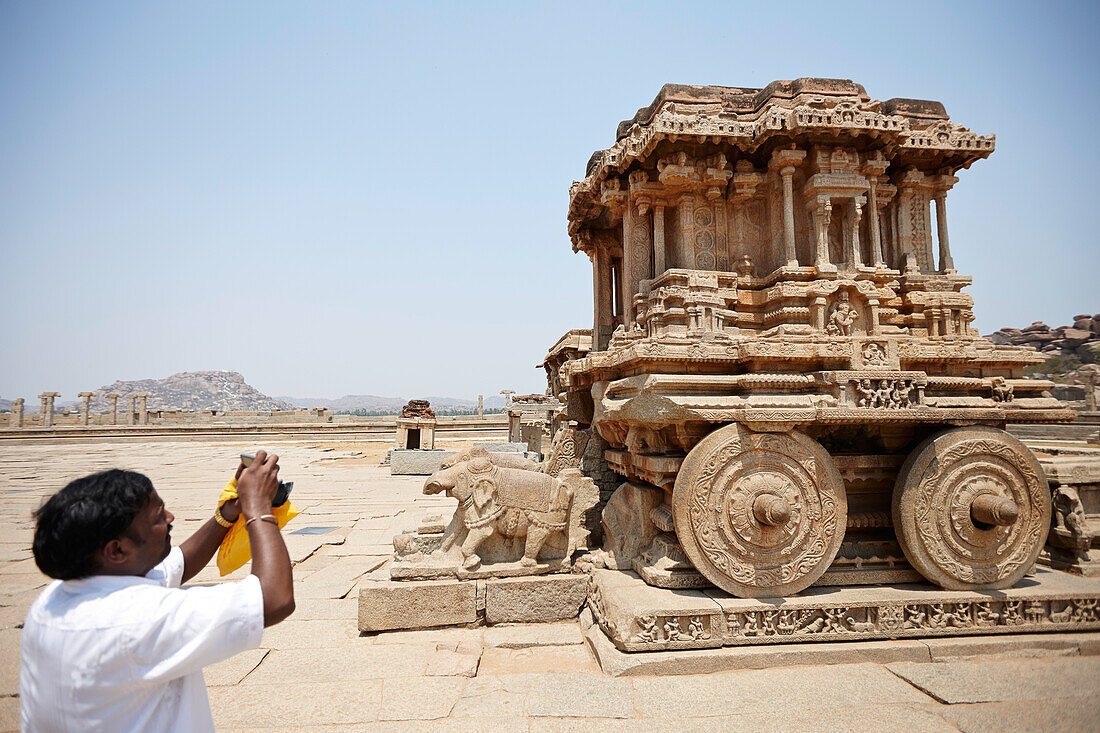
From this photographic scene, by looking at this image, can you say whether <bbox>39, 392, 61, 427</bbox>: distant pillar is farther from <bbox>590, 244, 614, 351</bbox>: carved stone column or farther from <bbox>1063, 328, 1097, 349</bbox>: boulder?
<bbox>1063, 328, 1097, 349</bbox>: boulder

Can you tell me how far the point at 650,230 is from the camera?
24.3 ft

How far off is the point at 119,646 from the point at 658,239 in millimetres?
6578

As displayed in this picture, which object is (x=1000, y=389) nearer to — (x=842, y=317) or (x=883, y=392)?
(x=883, y=392)

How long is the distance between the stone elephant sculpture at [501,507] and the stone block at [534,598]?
18 centimetres

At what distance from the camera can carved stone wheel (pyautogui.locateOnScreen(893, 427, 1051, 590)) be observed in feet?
13.5

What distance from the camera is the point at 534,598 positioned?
451 cm

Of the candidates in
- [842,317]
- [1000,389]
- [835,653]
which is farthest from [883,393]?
[842,317]

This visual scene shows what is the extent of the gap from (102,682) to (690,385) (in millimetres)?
3595

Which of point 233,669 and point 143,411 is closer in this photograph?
point 233,669

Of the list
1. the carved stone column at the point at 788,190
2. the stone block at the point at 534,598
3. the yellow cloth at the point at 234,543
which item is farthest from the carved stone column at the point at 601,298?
the yellow cloth at the point at 234,543

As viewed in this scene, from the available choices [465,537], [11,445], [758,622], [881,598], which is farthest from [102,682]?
[11,445]

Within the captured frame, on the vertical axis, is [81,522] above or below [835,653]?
above

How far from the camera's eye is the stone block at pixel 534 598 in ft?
14.6

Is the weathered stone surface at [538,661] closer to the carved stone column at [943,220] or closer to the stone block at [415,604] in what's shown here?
the stone block at [415,604]
